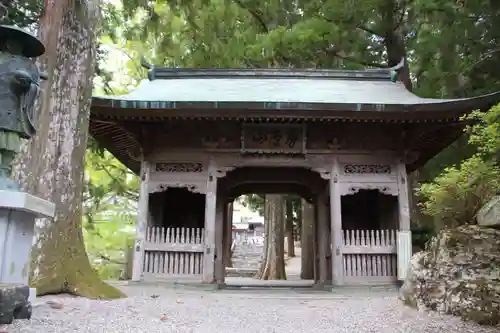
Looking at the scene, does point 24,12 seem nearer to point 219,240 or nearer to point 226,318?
point 219,240

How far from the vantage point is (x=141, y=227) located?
914cm

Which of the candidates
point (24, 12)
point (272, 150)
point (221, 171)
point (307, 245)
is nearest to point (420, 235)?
point (272, 150)

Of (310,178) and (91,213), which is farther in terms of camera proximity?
(91,213)

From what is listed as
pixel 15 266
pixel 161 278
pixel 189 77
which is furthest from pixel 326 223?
pixel 15 266

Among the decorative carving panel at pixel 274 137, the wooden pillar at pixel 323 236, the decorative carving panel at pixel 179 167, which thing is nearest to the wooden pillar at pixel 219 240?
the decorative carving panel at pixel 179 167

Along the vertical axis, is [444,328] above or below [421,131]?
below

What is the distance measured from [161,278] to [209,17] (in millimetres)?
8349

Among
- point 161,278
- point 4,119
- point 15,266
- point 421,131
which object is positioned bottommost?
point 161,278

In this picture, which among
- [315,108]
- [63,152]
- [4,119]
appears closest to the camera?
[4,119]

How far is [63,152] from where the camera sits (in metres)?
5.96

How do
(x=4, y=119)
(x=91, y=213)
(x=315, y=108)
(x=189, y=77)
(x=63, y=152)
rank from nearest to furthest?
(x=4, y=119) → (x=63, y=152) → (x=315, y=108) → (x=189, y=77) → (x=91, y=213)

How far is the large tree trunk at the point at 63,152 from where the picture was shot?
564 cm

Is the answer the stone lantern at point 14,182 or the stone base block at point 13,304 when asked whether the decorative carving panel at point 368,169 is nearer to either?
the stone lantern at point 14,182

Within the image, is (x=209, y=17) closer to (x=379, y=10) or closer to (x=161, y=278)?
(x=379, y=10)
